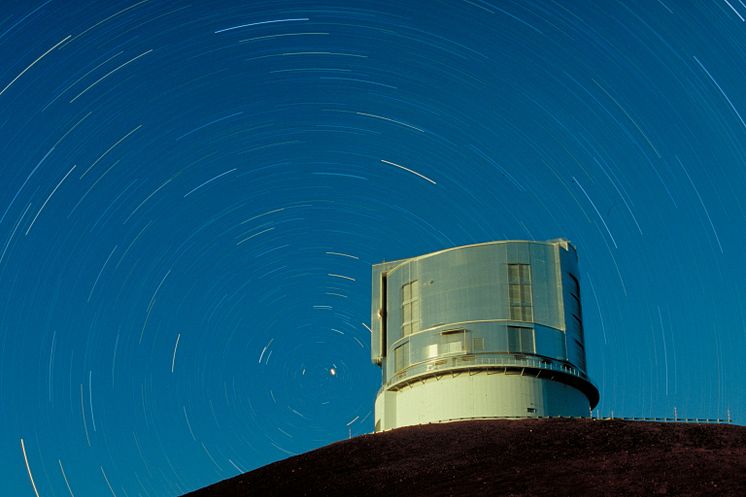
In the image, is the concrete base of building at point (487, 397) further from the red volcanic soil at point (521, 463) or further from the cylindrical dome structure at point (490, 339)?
the red volcanic soil at point (521, 463)

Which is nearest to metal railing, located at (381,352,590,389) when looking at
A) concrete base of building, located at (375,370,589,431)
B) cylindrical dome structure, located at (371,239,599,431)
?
cylindrical dome structure, located at (371,239,599,431)

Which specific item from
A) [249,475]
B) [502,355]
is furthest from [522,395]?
[249,475]

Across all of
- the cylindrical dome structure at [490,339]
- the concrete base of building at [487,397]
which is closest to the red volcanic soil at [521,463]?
the concrete base of building at [487,397]

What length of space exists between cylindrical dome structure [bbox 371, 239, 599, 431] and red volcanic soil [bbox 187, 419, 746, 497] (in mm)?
6676

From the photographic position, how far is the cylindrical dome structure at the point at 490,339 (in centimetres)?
5331

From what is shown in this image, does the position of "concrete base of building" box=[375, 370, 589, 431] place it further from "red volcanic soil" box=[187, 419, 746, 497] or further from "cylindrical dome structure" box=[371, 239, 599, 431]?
"red volcanic soil" box=[187, 419, 746, 497]

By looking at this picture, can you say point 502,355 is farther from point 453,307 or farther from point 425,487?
point 425,487

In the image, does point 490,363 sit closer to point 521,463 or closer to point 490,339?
point 490,339

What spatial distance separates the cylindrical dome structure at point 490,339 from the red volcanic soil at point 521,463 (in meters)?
6.68

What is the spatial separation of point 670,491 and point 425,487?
27.4 ft

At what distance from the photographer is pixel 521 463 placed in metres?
36.5

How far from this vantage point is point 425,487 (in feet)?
114

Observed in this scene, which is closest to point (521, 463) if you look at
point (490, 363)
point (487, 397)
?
point (487, 397)

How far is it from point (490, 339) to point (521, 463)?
17.6m
